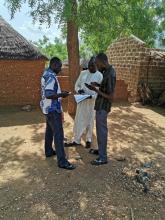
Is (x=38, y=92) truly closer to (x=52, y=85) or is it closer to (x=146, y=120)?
(x=146, y=120)

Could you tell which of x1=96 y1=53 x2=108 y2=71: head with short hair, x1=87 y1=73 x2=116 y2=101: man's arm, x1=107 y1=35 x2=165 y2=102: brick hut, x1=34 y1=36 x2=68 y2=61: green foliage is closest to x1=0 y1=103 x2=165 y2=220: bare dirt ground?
x1=87 y1=73 x2=116 y2=101: man's arm

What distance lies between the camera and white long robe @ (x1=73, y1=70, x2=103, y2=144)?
6863 mm

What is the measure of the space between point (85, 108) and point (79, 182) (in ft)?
6.02

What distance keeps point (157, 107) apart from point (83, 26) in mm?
4658

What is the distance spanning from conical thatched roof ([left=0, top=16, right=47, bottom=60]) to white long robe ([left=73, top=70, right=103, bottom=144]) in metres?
5.28

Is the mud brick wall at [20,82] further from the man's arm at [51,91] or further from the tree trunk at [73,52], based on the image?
the man's arm at [51,91]

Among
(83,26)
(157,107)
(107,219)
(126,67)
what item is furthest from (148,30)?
(107,219)

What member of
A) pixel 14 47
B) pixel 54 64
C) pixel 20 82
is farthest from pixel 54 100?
pixel 14 47

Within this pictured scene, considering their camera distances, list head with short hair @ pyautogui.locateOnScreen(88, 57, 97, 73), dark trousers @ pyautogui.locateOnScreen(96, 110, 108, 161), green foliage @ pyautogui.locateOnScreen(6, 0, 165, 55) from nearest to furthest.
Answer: dark trousers @ pyautogui.locateOnScreen(96, 110, 108, 161), head with short hair @ pyautogui.locateOnScreen(88, 57, 97, 73), green foliage @ pyautogui.locateOnScreen(6, 0, 165, 55)

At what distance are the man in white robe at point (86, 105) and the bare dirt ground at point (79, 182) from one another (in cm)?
37

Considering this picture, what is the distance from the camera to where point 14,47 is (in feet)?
39.0

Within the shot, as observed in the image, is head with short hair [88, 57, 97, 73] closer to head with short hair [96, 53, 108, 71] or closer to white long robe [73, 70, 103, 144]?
white long robe [73, 70, 103, 144]

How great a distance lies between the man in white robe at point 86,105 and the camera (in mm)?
6836

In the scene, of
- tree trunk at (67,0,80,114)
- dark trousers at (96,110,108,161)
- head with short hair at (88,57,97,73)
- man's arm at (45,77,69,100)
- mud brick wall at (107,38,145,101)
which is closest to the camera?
man's arm at (45,77,69,100)
